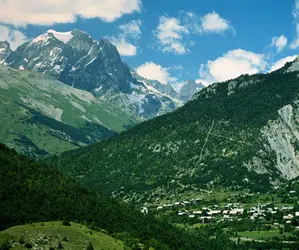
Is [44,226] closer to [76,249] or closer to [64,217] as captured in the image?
[76,249]

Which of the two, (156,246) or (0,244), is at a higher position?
(156,246)

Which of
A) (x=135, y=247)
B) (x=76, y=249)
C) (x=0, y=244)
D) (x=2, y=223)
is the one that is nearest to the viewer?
(x=0, y=244)

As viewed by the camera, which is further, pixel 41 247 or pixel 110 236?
pixel 110 236

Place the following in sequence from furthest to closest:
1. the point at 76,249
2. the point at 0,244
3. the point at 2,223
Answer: the point at 2,223
the point at 76,249
the point at 0,244

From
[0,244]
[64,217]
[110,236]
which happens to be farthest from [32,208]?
[0,244]

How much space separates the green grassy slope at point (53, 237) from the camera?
149250mm

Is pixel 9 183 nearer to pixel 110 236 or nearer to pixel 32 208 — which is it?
pixel 32 208

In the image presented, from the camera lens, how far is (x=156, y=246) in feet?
648

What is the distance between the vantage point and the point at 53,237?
15688 cm

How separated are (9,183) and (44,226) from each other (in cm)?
3931

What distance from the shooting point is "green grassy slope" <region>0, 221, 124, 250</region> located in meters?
149

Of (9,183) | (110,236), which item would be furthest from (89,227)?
(9,183)

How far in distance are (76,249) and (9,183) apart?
54204 mm

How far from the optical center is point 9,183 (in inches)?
7756
